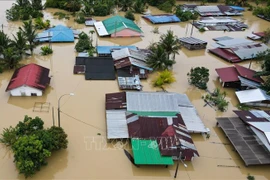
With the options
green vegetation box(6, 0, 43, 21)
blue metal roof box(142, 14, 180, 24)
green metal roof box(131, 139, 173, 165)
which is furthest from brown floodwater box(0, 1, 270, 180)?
blue metal roof box(142, 14, 180, 24)

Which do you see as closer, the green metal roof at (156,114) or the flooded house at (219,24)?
the green metal roof at (156,114)

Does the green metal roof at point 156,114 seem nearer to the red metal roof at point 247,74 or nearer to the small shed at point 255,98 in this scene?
the small shed at point 255,98

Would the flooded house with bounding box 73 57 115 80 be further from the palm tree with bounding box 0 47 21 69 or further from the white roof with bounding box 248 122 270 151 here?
the white roof with bounding box 248 122 270 151

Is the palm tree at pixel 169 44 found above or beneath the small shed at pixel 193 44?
above

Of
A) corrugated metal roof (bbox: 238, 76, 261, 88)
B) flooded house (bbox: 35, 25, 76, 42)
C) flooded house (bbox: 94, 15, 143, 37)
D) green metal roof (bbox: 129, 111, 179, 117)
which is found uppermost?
flooded house (bbox: 94, 15, 143, 37)

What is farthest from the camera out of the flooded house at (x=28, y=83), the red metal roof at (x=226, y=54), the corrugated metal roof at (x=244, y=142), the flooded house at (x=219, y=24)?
the flooded house at (x=219, y=24)

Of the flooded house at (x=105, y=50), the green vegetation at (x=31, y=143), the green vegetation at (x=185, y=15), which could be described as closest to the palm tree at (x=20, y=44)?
the flooded house at (x=105, y=50)

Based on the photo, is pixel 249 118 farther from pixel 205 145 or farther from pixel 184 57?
pixel 184 57

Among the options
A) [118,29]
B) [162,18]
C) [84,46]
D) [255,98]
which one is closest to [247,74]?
[255,98]
